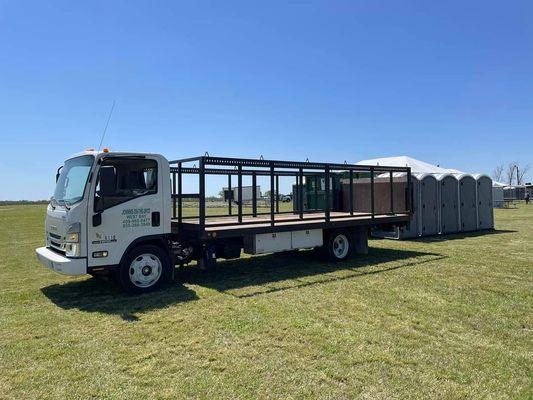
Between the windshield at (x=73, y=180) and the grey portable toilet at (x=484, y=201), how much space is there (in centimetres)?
1649

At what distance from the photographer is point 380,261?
10430 millimetres

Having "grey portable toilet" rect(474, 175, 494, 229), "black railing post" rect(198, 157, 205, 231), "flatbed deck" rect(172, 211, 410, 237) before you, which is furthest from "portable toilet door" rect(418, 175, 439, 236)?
"black railing post" rect(198, 157, 205, 231)

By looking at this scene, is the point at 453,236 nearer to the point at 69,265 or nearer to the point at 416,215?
the point at 416,215

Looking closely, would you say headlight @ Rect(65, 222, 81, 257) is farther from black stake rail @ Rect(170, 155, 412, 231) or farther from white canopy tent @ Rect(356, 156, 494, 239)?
white canopy tent @ Rect(356, 156, 494, 239)

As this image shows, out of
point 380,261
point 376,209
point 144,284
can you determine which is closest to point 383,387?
point 144,284

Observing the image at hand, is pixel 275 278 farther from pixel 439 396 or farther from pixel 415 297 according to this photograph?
pixel 439 396

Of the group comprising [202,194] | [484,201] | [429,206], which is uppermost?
[202,194]

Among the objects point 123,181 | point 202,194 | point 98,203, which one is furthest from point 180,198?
point 98,203

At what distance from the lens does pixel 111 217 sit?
687 cm

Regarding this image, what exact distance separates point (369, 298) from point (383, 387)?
3051 mm

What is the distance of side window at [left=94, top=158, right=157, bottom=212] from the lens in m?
6.64

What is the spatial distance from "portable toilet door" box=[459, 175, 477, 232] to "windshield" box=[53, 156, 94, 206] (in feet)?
49.9

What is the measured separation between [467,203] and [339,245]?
32.2 feet

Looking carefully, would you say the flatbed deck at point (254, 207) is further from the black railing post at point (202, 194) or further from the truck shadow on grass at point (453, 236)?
the truck shadow on grass at point (453, 236)
